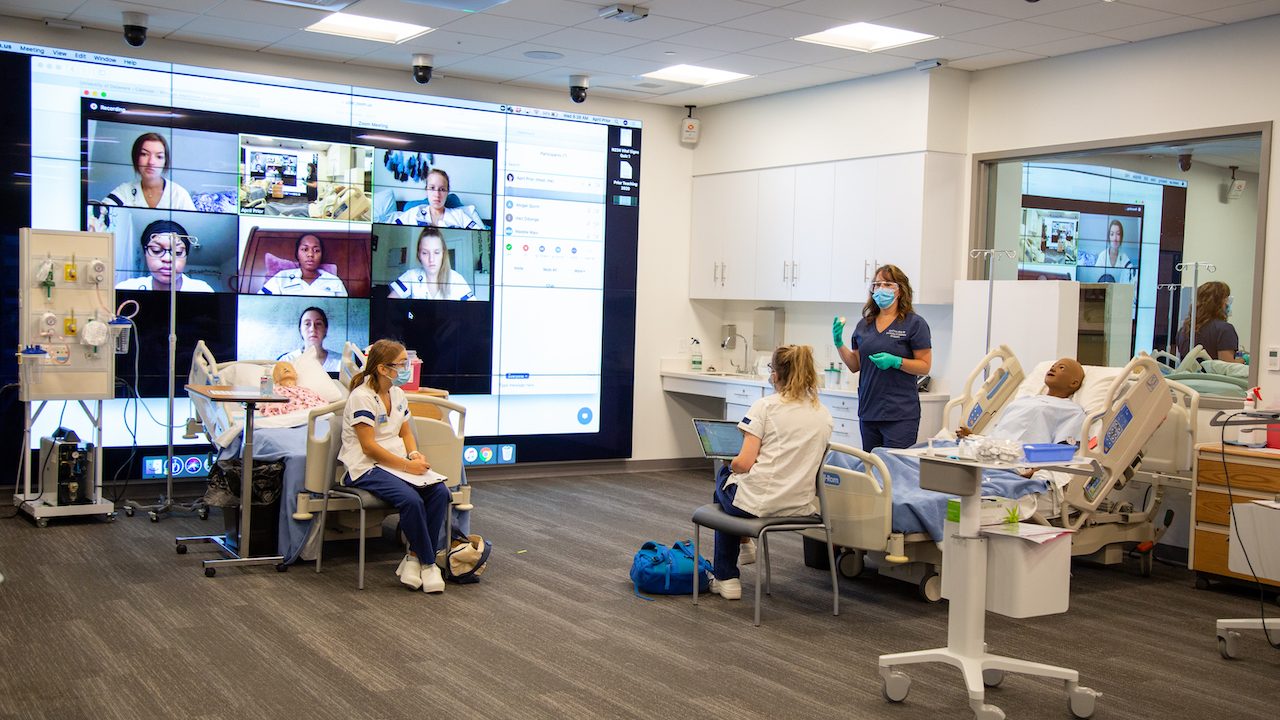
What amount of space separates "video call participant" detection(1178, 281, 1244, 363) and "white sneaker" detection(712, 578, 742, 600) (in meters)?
3.32

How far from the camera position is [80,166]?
24.3ft

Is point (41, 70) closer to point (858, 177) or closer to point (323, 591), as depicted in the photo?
point (323, 591)

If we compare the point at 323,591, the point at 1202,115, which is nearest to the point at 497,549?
the point at 323,591

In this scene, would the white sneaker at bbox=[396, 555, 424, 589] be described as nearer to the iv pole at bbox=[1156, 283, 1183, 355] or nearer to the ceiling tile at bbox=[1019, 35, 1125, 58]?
the iv pole at bbox=[1156, 283, 1183, 355]

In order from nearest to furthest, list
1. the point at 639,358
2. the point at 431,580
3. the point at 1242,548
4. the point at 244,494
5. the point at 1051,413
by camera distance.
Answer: the point at 1242,548, the point at 431,580, the point at 244,494, the point at 1051,413, the point at 639,358

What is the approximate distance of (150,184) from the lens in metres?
7.59

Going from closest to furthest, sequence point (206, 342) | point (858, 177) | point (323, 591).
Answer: point (323, 591) < point (206, 342) < point (858, 177)

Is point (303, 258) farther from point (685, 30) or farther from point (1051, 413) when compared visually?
point (1051, 413)

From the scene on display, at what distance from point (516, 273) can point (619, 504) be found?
2095mm

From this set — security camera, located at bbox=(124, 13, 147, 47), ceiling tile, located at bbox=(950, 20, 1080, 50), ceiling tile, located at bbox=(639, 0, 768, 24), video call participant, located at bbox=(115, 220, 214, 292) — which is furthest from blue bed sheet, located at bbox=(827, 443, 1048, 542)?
security camera, located at bbox=(124, 13, 147, 47)

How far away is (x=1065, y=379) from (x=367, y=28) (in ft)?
16.0

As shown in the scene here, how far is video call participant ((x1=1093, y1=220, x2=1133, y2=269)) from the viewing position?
24.1 ft

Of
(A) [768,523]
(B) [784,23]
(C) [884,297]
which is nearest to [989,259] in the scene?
(C) [884,297]

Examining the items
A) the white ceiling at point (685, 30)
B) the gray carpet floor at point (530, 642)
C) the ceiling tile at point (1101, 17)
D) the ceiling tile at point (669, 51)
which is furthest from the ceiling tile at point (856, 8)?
the gray carpet floor at point (530, 642)
